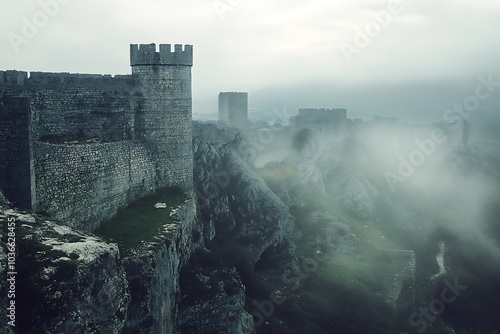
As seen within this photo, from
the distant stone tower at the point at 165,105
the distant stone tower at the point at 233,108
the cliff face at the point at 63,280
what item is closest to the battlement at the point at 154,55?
the distant stone tower at the point at 165,105

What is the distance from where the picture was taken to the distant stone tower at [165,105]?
3180 cm

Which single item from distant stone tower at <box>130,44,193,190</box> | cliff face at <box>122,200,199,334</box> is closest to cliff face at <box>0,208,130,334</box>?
cliff face at <box>122,200,199,334</box>

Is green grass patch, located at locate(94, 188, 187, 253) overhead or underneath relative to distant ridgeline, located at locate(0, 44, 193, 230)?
underneath

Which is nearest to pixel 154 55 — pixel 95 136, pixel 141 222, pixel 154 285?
pixel 95 136

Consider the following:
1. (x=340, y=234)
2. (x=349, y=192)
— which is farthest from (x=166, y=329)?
(x=349, y=192)

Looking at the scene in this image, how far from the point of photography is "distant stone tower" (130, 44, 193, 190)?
104 ft

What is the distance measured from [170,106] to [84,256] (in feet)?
58.3

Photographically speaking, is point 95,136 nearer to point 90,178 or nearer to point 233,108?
point 90,178

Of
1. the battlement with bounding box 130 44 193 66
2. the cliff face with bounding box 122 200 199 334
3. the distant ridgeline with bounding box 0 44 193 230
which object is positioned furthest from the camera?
the battlement with bounding box 130 44 193 66

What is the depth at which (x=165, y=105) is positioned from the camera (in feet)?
107

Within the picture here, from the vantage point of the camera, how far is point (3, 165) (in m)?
19.9

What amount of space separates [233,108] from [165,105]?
4230cm

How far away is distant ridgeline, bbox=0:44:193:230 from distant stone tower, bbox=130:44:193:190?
2.8 inches

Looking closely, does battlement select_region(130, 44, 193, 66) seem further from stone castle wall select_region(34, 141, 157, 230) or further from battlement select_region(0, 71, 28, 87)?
battlement select_region(0, 71, 28, 87)
